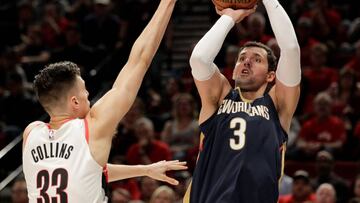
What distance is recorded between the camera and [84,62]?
12.6 m

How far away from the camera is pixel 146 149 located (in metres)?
10.1

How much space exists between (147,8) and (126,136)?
3498mm

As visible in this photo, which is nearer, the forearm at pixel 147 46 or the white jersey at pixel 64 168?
the white jersey at pixel 64 168

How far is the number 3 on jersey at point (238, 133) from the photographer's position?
4.94m

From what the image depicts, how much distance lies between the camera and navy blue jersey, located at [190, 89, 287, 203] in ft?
15.9

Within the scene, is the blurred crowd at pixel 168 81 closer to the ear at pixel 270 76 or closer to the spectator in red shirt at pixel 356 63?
the spectator in red shirt at pixel 356 63

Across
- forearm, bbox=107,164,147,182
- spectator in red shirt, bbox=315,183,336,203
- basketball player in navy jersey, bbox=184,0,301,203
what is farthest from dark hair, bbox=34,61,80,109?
spectator in red shirt, bbox=315,183,336,203

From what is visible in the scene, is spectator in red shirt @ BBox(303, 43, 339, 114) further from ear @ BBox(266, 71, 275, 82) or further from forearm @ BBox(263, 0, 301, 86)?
forearm @ BBox(263, 0, 301, 86)

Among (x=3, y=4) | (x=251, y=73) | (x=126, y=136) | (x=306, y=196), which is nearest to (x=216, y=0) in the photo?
(x=251, y=73)

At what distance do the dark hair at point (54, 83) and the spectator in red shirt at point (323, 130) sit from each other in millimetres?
5660

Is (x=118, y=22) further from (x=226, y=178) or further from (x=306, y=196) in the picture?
(x=226, y=178)

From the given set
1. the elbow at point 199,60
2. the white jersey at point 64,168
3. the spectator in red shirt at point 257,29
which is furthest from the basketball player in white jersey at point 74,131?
the spectator in red shirt at point 257,29

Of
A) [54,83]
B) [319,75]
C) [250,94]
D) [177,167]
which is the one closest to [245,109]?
[250,94]

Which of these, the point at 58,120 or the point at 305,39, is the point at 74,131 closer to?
the point at 58,120
